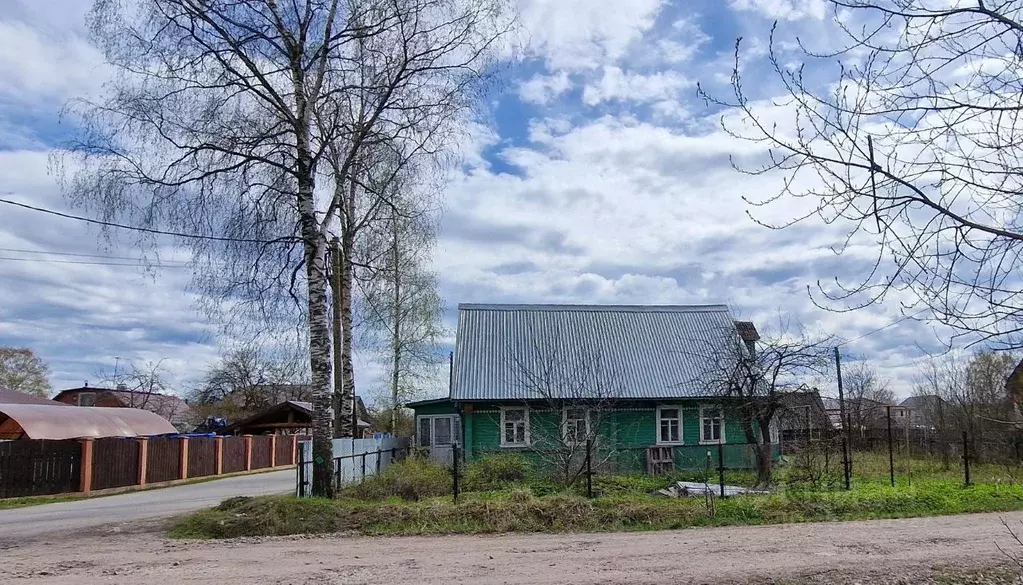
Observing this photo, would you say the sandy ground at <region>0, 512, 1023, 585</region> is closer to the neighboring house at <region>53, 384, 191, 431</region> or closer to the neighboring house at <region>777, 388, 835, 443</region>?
the neighboring house at <region>777, 388, 835, 443</region>

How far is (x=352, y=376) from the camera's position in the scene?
2448 cm

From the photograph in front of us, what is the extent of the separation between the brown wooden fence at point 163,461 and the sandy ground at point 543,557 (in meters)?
15.1

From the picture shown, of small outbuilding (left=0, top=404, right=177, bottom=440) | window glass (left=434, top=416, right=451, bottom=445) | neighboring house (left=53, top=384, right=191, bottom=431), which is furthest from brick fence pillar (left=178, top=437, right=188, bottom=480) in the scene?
neighboring house (left=53, top=384, right=191, bottom=431)

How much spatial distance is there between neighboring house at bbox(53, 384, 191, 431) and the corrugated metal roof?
4097 centimetres

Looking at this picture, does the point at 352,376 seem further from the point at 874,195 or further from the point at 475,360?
the point at 874,195

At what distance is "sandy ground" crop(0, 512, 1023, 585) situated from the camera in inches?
378

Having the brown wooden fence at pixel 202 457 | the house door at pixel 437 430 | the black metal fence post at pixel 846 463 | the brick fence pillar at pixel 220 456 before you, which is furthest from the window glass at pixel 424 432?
the black metal fence post at pixel 846 463

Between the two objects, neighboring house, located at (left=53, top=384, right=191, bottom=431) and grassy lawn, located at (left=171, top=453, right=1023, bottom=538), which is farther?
neighboring house, located at (left=53, top=384, right=191, bottom=431)

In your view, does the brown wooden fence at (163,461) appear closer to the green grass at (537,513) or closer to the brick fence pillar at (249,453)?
the brick fence pillar at (249,453)

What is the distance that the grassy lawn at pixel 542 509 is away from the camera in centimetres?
1384

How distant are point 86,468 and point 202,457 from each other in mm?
7993

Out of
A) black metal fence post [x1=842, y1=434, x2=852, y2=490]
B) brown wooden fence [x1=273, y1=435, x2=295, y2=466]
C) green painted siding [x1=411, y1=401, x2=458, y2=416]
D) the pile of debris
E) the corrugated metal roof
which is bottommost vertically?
brown wooden fence [x1=273, y1=435, x2=295, y2=466]

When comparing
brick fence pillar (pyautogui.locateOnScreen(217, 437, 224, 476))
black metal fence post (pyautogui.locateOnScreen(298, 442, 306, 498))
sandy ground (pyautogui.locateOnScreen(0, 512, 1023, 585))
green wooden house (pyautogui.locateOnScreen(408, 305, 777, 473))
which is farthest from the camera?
brick fence pillar (pyautogui.locateOnScreen(217, 437, 224, 476))

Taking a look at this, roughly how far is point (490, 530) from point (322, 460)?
14.0 feet
